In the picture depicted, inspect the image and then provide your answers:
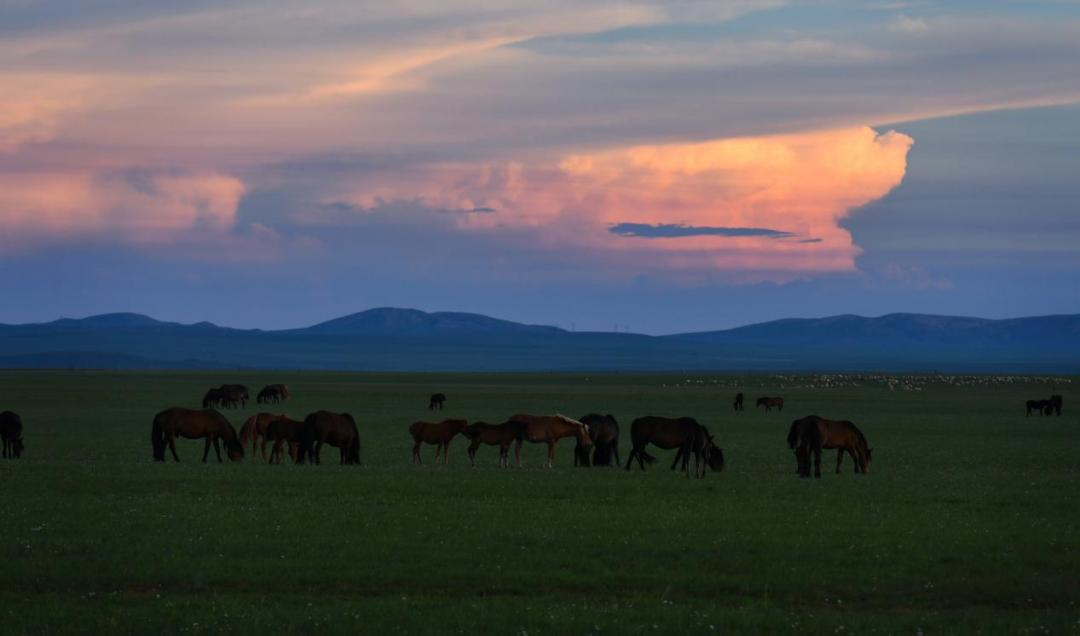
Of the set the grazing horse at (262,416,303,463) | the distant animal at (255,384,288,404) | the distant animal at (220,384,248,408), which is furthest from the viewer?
the distant animal at (255,384,288,404)

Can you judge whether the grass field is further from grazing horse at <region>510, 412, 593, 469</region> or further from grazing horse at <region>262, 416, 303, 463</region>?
grazing horse at <region>262, 416, 303, 463</region>

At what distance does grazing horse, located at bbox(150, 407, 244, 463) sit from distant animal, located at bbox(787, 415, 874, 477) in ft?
40.7

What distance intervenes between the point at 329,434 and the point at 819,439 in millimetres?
10556

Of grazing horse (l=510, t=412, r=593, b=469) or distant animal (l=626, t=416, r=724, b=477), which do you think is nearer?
distant animal (l=626, t=416, r=724, b=477)

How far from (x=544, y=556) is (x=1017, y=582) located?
5592 millimetres

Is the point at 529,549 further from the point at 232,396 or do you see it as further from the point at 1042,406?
the point at 232,396

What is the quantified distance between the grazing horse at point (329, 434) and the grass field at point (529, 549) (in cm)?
96

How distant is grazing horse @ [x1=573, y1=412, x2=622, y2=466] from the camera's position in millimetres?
30719

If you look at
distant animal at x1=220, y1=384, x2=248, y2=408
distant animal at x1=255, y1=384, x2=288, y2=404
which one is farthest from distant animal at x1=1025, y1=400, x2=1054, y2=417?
distant animal at x1=255, y1=384, x2=288, y2=404

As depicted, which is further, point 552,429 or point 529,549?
point 552,429

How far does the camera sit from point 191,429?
31062mm

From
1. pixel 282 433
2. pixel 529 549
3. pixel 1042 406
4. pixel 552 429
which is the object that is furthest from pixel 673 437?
pixel 1042 406

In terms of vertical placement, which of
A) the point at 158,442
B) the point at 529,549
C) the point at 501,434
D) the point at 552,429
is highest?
the point at 552,429

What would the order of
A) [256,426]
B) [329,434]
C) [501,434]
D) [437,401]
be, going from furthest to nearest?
1. [437,401]
2. [256,426]
3. [329,434]
4. [501,434]
